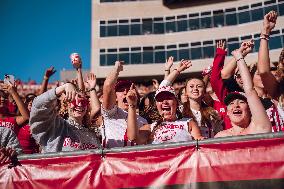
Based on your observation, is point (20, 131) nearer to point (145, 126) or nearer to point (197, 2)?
point (145, 126)

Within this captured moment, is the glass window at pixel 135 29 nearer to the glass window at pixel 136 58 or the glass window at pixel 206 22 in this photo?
the glass window at pixel 136 58

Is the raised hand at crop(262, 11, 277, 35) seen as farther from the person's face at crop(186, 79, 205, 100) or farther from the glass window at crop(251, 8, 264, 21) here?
the glass window at crop(251, 8, 264, 21)

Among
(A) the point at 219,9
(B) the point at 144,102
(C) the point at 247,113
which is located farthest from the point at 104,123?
(A) the point at 219,9

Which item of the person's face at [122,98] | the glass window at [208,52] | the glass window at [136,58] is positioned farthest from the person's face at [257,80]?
the glass window at [136,58]

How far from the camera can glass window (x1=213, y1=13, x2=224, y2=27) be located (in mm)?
34500

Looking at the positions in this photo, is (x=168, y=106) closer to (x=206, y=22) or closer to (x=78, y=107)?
(x=78, y=107)

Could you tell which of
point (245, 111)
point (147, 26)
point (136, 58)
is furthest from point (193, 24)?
point (245, 111)

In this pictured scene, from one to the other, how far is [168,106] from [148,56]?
31203 millimetres

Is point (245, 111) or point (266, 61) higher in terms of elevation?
point (266, 61)

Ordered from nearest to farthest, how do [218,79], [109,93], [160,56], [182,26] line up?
1. [109,93]
2. [218,79]
3. [160,56]
4. [182,26]

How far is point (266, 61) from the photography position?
3713 millimetres

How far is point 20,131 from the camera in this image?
17.2 feet

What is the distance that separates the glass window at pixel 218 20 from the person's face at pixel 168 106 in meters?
32.1

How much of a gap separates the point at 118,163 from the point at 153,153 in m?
0.33
